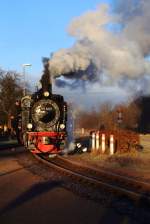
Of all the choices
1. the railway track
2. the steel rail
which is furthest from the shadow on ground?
the steel rail

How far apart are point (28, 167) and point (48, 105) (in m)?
5.44

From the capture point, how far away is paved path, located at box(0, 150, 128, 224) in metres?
9.80

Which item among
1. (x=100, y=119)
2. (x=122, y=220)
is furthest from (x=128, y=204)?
(x=100, y=119)

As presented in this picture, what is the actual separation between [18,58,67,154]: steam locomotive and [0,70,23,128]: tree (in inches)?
1404

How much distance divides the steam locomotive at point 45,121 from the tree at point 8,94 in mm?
35650

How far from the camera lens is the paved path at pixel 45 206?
9.80m

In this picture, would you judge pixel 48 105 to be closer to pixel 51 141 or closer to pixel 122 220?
pixel 51 141

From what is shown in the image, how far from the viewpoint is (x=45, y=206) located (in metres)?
11.3

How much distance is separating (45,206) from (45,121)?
14499 mm

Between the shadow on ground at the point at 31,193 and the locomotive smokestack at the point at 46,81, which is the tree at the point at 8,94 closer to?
the locomotive smokestack at the point at 46,81

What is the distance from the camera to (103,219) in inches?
386

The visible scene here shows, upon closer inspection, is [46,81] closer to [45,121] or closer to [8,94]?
[45,121]

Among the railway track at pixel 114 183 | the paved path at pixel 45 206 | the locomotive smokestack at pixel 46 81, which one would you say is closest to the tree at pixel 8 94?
the locomotive smokestack at pixel 46 81

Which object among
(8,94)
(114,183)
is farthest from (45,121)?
(8,94)
